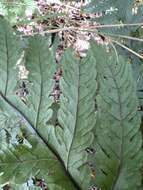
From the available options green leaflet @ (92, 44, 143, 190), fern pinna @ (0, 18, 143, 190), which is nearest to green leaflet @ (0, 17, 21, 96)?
fern pinna @ (0, 18, 143, 190)

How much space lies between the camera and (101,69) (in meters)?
0.58

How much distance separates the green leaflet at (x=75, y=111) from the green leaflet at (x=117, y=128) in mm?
16

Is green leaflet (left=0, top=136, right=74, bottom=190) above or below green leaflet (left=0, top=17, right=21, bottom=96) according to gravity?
below

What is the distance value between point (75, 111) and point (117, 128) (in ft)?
0.19

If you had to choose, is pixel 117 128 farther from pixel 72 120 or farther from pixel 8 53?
pixel 8 53

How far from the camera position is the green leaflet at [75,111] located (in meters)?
0.54

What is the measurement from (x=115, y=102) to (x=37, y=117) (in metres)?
0.11

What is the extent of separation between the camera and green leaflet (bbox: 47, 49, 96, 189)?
0.54m

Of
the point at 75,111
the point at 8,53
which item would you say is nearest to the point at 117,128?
the point at 75,111

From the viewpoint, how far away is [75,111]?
0.55 meters

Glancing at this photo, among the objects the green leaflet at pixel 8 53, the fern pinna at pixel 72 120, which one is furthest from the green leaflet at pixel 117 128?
the green leaflet at pixel 8 53

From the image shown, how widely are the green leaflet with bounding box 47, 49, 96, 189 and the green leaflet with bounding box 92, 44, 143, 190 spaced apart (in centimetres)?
2

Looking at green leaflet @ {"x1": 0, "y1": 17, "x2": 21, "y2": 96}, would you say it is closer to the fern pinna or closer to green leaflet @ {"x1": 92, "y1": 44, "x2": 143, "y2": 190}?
the fern pinna

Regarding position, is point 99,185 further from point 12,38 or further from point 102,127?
point 12,38
